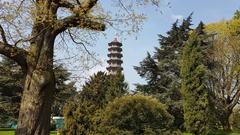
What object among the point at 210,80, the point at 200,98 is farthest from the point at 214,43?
the point at 200,98

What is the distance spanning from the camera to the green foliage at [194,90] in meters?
37.1

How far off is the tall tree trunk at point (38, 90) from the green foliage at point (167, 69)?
1320 inches

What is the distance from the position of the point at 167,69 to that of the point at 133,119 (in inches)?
983

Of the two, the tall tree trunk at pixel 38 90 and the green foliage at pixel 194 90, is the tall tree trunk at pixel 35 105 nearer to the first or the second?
the tall tree trunk at pixel 38 90

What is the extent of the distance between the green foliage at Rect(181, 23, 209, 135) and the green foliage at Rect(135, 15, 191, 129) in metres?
3.40

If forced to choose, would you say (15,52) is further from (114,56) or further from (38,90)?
(114,56)

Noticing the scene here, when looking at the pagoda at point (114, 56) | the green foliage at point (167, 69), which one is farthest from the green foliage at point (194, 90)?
the pagoda at point (114, 56)

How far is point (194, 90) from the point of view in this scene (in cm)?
3884

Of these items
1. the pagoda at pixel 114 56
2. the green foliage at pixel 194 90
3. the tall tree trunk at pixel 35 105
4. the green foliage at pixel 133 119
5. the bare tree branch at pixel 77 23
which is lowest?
the tall tree trunk at pixel 35 105

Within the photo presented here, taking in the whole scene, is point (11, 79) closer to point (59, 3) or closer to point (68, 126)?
point (68, 126)

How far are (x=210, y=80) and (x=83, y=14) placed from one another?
1658 inches

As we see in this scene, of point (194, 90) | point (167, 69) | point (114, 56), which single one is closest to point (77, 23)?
point (194, 90)

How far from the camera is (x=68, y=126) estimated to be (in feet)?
61.1

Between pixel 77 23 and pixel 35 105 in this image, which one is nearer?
pixel 35 105
